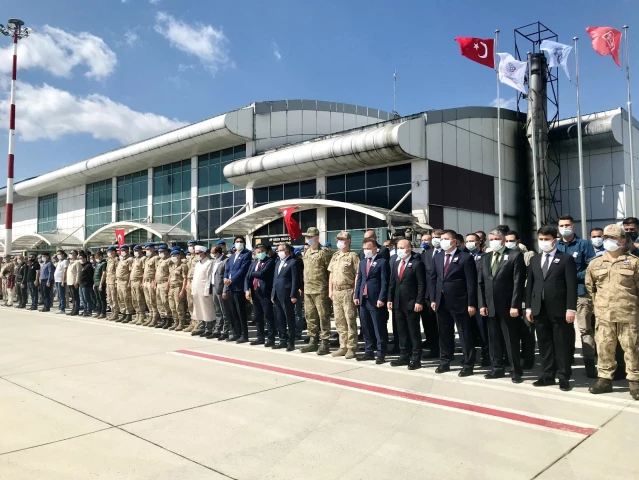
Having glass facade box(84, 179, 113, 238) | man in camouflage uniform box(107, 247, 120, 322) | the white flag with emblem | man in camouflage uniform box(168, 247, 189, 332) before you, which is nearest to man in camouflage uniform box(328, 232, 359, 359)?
man in camouflage uniform box(168, 247, 189, 332)

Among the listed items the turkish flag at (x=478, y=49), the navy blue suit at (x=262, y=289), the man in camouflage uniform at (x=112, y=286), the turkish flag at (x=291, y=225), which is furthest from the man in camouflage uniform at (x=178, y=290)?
the turkish flag at (x=478, y=49)

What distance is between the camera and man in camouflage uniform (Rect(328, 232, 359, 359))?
768 cm

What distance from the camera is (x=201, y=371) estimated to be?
22.0 ft

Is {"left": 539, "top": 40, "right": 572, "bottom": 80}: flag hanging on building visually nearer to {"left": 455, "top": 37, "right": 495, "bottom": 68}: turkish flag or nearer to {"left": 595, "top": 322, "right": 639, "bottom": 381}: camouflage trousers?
{"left": 455, "top": 37, "right": 495, "bottom": 68}: turkish flag

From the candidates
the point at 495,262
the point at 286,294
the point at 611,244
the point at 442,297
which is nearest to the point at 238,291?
the point at 286,294

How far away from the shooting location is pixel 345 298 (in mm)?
7715

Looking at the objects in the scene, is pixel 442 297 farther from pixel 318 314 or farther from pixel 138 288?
pixel 138 288

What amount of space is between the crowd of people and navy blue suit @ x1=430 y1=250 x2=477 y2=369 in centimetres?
1

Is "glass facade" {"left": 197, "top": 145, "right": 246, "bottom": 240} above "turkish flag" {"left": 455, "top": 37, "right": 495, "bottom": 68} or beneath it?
beneath

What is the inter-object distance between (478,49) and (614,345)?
15851mm

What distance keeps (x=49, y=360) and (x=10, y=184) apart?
19.8m

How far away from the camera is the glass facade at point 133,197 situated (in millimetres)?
28781

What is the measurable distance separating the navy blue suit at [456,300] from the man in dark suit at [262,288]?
10.5ft

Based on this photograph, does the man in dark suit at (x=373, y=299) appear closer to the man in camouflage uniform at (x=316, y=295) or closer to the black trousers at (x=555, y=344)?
the man in camouflage uniform at (x=316, y=295)
